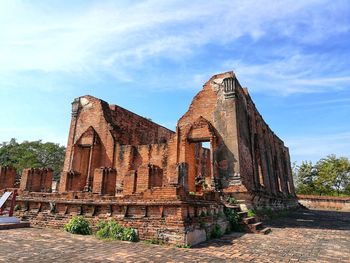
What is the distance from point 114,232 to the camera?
272 inches

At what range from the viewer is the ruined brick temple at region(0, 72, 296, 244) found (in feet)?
22.6

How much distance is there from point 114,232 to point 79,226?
4.07ft

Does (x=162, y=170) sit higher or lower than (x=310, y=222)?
higher

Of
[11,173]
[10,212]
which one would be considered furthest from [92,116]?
[10,212]

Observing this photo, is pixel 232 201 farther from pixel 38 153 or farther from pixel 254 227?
pixel 38 153

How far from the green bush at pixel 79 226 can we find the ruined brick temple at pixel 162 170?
24 centimetres

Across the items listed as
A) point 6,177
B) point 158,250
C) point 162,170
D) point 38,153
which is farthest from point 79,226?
point 38,153

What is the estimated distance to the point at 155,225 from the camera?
6.59 m

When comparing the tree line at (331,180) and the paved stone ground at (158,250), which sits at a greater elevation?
the tree line at (331,180)

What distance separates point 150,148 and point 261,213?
6.10 meters

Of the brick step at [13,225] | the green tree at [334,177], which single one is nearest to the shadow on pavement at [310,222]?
the brick step at [13,225]

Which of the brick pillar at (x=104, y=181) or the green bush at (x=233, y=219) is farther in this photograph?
the green bush at (x=233, y=219)

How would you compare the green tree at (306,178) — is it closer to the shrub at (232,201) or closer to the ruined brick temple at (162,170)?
the ruined brick temple at (162,170)

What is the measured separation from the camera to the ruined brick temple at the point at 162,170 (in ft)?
22.6
